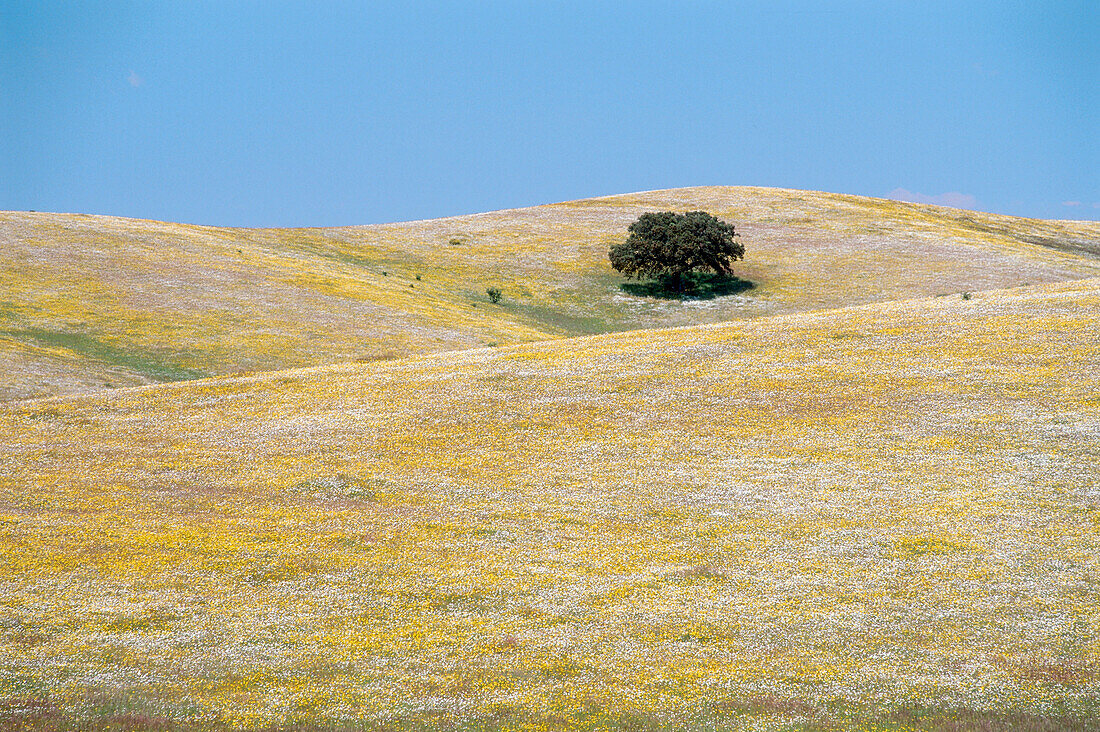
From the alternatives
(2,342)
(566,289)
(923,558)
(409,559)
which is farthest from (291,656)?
(566,289)

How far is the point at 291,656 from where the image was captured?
59.7ft

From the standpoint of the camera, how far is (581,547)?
23531mm

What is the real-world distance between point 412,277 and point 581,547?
68.5 metres

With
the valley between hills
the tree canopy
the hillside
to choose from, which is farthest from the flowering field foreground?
the tree canopy

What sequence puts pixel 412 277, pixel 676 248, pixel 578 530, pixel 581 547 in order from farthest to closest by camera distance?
pixel 412 277 < pixel 676 248 < pixel 578 530 < pixel 581 547

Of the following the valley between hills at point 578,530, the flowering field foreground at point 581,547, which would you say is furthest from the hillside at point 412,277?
the flowering field foreground at point 581,547

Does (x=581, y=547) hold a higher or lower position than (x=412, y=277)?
lower

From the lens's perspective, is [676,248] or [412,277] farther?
[412,277]

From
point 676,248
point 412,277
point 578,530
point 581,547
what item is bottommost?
point 581,547

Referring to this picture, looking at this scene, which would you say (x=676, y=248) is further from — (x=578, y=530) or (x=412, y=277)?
(x=578, y=530)

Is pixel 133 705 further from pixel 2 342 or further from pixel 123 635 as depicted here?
pixel 2 342

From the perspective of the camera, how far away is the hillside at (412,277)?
57219mm

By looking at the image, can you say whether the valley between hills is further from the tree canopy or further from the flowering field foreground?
the tree canopy

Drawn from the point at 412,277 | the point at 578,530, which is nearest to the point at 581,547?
the point at 578,530
